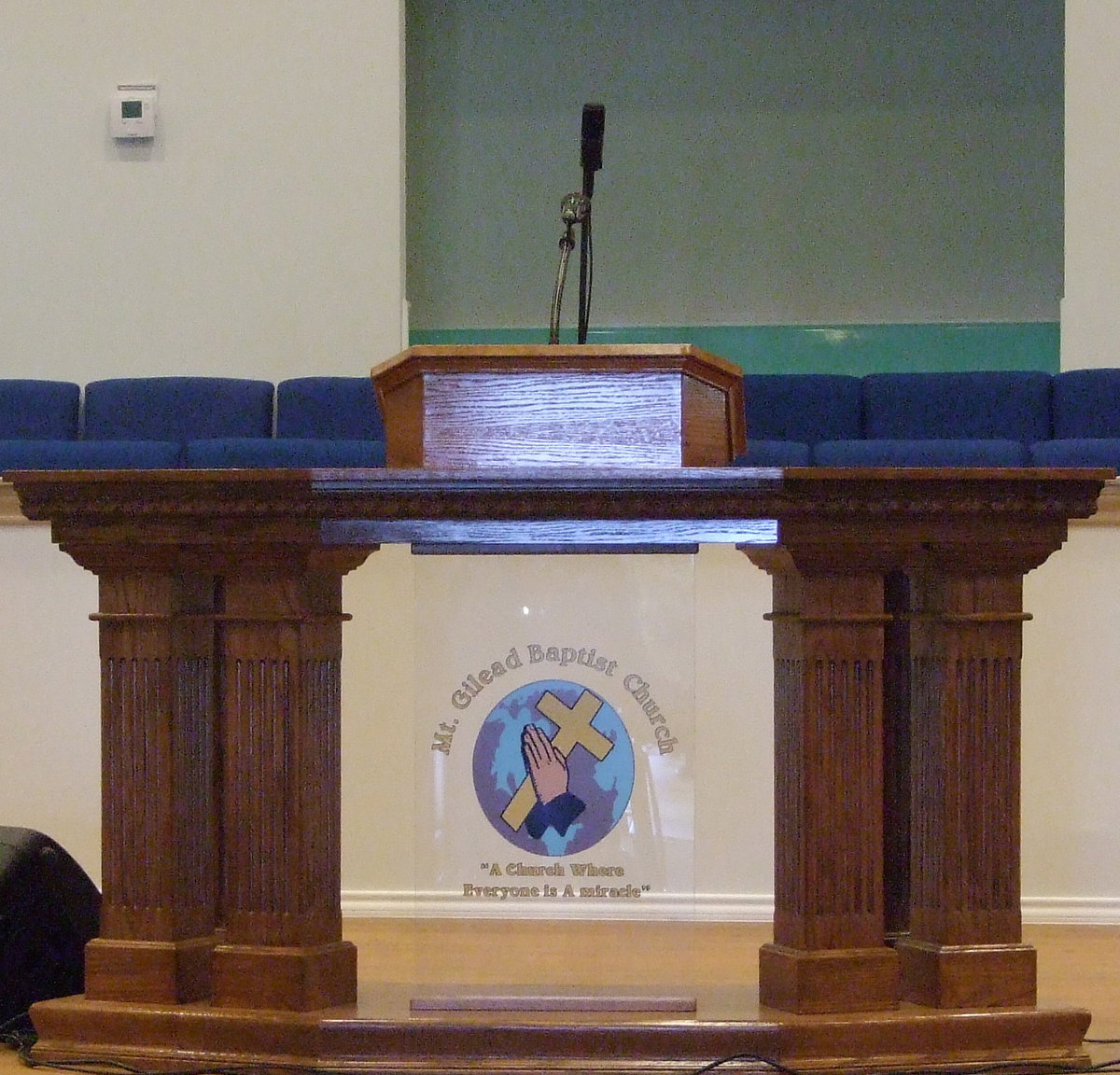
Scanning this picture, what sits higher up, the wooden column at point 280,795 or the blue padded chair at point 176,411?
the blue padded chair at point 176,411

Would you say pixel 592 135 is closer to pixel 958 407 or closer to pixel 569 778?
pixel 569 778

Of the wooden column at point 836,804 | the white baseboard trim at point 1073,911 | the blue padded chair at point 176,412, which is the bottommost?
the white baseboard trim at point 1073,911

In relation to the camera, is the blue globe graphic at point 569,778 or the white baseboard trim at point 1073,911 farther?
the white baseboard trim at point 1073,911

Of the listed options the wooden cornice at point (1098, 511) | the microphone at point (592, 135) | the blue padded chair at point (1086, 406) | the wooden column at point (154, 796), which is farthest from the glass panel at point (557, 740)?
the blue padded chair at point (1086, 406)

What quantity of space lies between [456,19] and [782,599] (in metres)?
5.12

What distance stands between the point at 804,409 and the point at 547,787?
9.12ft

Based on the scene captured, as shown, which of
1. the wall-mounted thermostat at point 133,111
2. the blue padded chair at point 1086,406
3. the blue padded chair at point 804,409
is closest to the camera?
the blue padded chair at point 1086,406

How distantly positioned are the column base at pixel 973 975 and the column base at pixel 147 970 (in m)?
0.74

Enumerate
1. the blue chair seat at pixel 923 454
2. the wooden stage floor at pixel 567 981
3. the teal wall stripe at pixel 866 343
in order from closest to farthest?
the wooden stage floor at pixel 567 981, the blue chair seat at pixel 923 454, the teal wall stripe at pixel 866 343

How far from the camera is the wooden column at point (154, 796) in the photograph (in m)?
1.50

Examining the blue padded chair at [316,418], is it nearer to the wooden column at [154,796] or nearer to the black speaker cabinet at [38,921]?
the black speaker cabinet at [38,921]

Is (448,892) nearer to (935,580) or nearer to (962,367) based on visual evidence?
(935,580)

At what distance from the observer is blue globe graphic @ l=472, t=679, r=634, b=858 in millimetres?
1500

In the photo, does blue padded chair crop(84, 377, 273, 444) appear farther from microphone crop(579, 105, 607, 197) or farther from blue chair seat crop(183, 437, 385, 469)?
microphone crop(579, 105, 607, 197)
